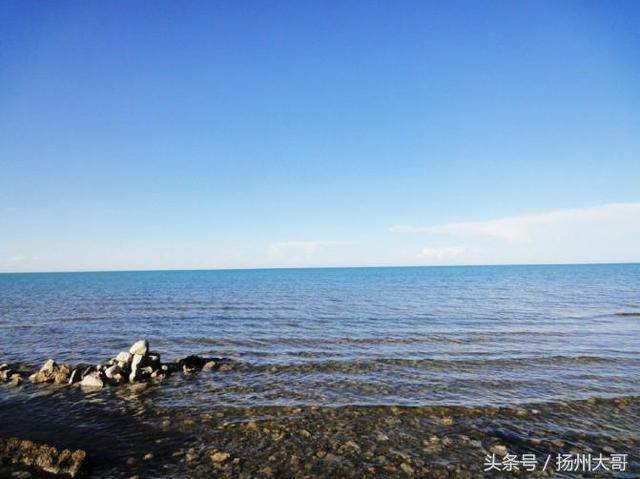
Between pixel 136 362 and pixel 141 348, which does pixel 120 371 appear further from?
pixel 141 348

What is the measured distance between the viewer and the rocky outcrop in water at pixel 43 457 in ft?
28.4

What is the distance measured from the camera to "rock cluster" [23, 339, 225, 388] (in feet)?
51.2

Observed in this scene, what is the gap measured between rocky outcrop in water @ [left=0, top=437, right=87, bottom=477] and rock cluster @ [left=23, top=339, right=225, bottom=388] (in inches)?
233

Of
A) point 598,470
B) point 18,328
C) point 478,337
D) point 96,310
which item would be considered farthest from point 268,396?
point 96,310

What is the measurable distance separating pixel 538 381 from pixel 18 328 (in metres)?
39.7

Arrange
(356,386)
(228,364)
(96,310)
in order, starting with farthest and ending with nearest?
(96,310) < (228,364) < (356,386)

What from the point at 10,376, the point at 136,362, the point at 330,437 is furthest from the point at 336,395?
the point at 10,376

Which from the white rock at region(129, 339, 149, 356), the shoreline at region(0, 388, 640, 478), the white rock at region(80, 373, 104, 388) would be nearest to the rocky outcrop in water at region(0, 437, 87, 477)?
the shoreline at region(0, 388, 640, 478)

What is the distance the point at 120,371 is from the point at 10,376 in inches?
208

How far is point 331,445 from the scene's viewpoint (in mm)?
10141

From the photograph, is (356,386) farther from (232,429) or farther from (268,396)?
(232,429)

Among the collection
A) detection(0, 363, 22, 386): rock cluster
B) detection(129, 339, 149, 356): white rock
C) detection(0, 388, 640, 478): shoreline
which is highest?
detection(129, 339, 149, 356): white rock

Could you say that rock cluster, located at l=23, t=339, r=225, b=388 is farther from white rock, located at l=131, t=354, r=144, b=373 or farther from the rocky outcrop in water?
the rocky outcrop in water

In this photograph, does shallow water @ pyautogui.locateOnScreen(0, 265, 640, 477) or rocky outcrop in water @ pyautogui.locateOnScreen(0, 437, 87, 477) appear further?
shallow water @ pyautogui.locateOnScreen(0, 265, 640, 477)
